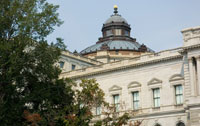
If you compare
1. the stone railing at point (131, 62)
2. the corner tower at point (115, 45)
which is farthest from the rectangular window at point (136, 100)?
the corner tower at point (115, 45)

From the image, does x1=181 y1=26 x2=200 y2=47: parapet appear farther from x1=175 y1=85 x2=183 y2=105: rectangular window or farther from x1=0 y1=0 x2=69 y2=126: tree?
x1=0 y1=0 x2=69 y2=126: tree

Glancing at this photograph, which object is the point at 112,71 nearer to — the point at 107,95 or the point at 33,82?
the point at 107,95

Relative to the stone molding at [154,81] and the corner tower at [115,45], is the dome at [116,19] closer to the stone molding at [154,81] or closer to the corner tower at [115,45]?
the corner tower at [115,45]

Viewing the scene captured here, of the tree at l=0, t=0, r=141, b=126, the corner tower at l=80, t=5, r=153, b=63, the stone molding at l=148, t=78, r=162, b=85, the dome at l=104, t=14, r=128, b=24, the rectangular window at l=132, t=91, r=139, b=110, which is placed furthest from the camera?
the dome at l=104, t=14, r=128, b=24

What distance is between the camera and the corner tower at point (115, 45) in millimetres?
96250

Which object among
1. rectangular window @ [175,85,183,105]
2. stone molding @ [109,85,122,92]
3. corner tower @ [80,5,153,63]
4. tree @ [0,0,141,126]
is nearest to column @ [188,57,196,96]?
rectangular window @ [175,85,183,105]

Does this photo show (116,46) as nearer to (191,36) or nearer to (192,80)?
(191,36)

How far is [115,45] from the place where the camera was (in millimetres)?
100438

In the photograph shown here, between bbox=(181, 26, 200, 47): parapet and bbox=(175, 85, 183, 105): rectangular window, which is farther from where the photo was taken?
bbox=(175, 85, 183, 105): rectangular window

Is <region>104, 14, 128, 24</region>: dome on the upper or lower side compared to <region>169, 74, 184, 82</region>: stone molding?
upper

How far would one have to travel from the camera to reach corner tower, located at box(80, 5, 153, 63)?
316ft

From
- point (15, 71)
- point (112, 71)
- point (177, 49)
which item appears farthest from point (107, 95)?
point (15, 71)

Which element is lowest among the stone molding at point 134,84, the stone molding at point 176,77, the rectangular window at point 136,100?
the rectangular window at point 136,100

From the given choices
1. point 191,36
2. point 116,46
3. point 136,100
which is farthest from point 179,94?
point 116,46
